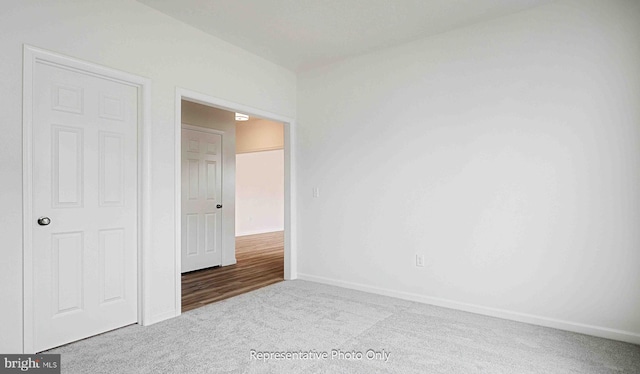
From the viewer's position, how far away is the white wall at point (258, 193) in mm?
9547

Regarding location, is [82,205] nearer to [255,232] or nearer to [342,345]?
[342,345]

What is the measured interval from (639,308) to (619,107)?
4.86 feet

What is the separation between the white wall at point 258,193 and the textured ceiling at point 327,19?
5.94 meters

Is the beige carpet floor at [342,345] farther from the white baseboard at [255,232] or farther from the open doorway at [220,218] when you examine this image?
the white baseboard at [255,232]

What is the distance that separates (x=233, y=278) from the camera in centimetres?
446

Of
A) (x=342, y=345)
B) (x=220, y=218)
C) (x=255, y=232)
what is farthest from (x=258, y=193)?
(x=342, y=345)

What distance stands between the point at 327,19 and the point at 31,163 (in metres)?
2.51

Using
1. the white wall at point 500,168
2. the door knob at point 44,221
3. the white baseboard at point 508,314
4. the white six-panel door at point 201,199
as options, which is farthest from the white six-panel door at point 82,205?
the white baseboard at point 508,314

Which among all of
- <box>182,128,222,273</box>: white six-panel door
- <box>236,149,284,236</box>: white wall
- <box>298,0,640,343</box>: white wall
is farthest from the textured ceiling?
<box>236,149,284,236</box>: white wall

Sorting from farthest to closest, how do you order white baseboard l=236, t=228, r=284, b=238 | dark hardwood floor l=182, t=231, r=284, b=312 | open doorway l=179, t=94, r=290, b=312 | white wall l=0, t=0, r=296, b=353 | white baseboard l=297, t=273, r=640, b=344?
white baseboard l=236, t=228, r=284, b=238, open doorway l=179, t=94, r=290, b=312, dark hardwood floor l=182, t=231, r=284, b=312, white baseboard l=297, t=273, r=640, b=344, white wall l=0, t=0, r=296, b=353

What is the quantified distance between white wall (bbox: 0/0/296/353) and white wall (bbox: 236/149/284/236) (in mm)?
5804

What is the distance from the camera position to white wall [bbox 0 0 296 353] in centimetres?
215

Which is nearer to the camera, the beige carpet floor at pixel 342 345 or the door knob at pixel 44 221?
the beige carpet floor at pixel 342 345

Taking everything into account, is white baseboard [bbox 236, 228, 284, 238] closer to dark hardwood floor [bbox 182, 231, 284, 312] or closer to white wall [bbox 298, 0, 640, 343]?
dark hardwood floor [bbox 182, 231, 284, 312]
